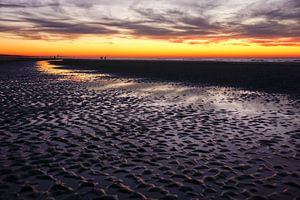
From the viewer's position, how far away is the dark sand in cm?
893

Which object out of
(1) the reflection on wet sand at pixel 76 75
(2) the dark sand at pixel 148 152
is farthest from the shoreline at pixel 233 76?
(2) the dark sand at pixel 148 152

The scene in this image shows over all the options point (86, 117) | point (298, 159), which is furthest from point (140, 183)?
point (86, 117)

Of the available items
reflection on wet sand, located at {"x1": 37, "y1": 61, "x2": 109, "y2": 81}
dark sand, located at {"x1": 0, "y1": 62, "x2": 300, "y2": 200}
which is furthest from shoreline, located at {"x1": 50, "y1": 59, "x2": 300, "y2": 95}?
dark sand, located at {"x1": 0, "y1": 62, "x2": 300, "y2": 200}

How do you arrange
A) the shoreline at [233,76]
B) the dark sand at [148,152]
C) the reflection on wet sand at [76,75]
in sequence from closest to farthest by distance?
the dark sand at [148,152] → the shoreline at [233,76] → the reflection on wet sand at [76,75]

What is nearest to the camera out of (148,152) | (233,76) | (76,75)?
(148,152)

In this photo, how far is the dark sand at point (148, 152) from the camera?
8930mm

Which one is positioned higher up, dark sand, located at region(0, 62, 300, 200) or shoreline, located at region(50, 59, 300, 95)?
shoreline, located at region(50, 59, 300, 95)

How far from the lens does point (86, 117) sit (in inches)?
762

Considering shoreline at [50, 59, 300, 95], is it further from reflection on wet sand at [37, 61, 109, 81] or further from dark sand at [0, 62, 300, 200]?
dark sand at [0, 62, 300, 200]

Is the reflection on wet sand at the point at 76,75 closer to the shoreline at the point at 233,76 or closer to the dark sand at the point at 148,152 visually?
the shoreline at the point at 233,76

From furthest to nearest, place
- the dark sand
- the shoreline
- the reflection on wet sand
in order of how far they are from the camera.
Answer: the reflection on wet sand
the shoreline
the dark sand

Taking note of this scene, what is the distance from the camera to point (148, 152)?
1248 cm

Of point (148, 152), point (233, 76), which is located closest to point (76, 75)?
point (233, 76)

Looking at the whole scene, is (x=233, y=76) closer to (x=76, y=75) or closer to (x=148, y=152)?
(x=76, y=75)
